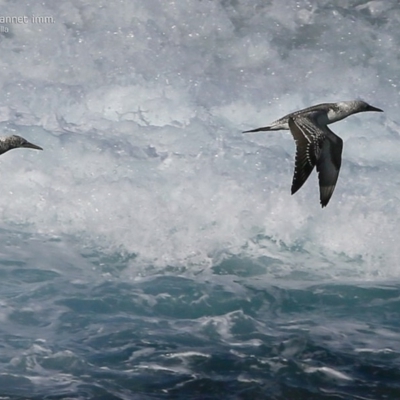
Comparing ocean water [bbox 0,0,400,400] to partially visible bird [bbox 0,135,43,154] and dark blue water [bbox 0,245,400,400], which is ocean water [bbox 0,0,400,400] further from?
partially visible bird [bbox 0,135,43,154]

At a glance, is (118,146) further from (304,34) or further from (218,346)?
(218,346)

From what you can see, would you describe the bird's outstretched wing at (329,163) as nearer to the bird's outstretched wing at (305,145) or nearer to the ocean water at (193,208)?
the bird's outstretched wing at (305,145)

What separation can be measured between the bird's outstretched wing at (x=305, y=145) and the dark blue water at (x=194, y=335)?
148cm

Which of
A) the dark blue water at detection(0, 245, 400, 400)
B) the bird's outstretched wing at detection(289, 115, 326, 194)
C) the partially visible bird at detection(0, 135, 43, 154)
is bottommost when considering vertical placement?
the dark blue water at detection(0, 245, 400, 400)

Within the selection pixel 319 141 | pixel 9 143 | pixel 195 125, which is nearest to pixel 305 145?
pixel 319 141

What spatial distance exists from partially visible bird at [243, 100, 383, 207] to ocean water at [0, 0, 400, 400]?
1.37 metres

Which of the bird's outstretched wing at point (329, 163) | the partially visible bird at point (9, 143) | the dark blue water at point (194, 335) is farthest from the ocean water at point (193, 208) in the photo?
the partially visible bird at point (9, 143)

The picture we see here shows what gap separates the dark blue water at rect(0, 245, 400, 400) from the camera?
7.02 metres

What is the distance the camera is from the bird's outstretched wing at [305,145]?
7203mm

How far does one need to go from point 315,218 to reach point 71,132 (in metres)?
3.79

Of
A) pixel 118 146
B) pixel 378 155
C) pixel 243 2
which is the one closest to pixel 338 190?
pixel 378 155

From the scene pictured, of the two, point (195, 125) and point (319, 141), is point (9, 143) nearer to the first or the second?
point (319, 141)

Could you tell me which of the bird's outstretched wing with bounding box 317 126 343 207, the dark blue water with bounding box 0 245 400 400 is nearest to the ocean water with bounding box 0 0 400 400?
the dark blue water with bounding box 0 245 400 400

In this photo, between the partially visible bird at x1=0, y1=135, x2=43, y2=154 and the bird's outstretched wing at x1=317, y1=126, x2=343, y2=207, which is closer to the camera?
the bird's outstretched wing at x1=317, y1=126, x2=343, y2=207
